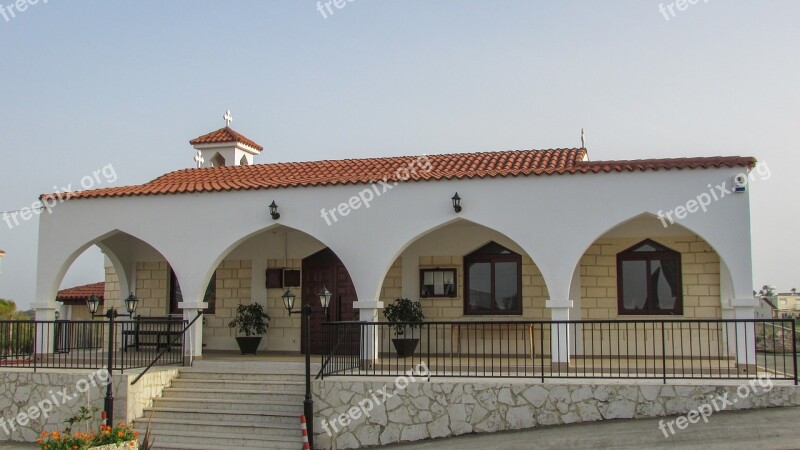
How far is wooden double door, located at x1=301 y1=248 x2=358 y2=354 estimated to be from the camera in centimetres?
1680

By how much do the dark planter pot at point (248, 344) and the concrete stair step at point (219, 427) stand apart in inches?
133

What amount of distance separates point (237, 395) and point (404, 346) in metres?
3.15

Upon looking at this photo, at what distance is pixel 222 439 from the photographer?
40.5ft

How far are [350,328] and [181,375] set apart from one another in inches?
123

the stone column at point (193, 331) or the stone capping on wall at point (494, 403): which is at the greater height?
the stone column at point (193, 331)

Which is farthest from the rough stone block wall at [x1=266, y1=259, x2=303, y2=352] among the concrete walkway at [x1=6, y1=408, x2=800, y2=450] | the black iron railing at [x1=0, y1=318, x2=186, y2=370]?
the concrete walkway at [x1=6, y1=408, x2=800, y2=450]

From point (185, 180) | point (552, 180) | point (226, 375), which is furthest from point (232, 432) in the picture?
point (185, 180)

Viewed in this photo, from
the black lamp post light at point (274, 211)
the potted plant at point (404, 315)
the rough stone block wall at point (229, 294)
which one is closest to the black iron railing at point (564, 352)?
the potted plant at point (404, 315)

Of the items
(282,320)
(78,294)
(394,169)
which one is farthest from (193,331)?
(78,294)

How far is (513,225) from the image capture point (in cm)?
1369

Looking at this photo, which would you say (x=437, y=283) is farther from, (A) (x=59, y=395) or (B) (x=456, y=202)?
(A) (x=59, y=395)

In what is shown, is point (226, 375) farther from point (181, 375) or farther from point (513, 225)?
point (513, 225)

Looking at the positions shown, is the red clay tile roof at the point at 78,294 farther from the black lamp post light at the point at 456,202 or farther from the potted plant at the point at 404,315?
the black lamp post light at the point at 456,202

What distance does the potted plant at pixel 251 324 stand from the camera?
1633 cm
